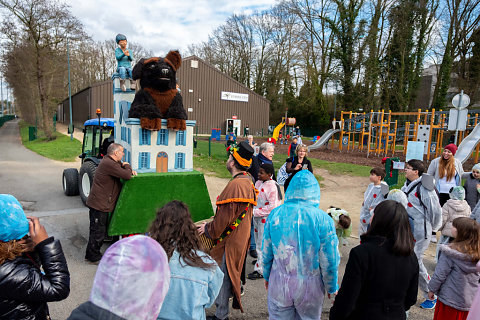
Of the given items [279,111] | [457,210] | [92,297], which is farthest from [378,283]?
[279,111]

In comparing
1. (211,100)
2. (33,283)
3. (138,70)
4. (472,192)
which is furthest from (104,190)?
(211,100)

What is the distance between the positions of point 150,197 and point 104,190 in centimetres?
63

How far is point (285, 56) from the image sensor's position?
3672 centimetres

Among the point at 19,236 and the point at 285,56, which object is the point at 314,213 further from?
the point at 285,56

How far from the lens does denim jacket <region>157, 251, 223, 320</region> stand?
6.06ft

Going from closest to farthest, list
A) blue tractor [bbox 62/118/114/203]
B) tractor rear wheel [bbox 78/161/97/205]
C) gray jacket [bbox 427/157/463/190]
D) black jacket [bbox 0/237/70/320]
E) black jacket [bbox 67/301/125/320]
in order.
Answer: black jacket [bbox 67/301/125/320] → black jacket [bbox 0/237/70/320] → gray jacket [bbox 427/157/463/190] → tractor rear wheel [bbox 78/161/97/205] → blue tractor [bbox 62/118/114/203]

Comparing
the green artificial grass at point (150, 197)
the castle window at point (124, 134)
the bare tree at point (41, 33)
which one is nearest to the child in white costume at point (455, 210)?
the green artificial grass at point (150, 197)

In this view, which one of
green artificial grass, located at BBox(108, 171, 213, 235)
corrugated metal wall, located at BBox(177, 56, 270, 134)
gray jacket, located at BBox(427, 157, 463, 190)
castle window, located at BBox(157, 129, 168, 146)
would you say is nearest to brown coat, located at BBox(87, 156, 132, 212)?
green artificial grass, located at BBox(108, 171, 213, 235)

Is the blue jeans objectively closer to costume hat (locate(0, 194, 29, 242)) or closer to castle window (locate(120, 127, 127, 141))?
castle window (locate(120, 127, 127, 141))

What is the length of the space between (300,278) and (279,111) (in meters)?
39.5

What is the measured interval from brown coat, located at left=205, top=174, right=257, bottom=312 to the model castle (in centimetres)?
200

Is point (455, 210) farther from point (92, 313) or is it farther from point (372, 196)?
point (92, 313)

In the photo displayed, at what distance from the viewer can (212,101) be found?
31656 millimetres

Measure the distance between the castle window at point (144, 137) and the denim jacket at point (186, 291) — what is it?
316 centimetres
